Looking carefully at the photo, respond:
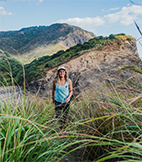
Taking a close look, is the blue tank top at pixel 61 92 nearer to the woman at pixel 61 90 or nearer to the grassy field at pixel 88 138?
the woman at pixel 61 90

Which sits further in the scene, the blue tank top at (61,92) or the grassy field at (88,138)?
the blue tank top at (61,92)

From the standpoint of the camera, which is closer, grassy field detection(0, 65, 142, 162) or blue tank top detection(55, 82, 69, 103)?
grassy field detection(0, 65, 142, 162)

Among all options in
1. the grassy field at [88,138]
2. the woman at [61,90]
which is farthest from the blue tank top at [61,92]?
the grassy field at [88,138]

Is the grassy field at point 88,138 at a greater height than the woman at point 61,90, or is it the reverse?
the woman at point 61,90

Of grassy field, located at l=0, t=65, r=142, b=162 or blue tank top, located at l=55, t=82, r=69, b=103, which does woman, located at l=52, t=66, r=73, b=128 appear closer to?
blue tank top, located at l=55, t=82, r=69, b=103

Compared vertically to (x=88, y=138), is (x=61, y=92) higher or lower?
higher

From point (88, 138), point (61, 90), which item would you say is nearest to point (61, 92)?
point (61, 90)

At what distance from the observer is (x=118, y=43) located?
11641 mm

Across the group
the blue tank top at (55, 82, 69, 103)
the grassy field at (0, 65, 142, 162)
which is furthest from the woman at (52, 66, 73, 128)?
the grassy field at (0, 65, 142, 162)

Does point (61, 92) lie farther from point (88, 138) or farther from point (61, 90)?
point (88, 138)

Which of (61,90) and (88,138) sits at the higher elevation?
(61,90)

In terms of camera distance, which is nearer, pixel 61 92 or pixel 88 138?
pixel 88 138

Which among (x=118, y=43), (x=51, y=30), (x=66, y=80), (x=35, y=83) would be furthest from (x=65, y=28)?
(x=66, y=80)

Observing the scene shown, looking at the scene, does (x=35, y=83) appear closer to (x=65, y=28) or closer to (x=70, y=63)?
(x=70, y=63)
